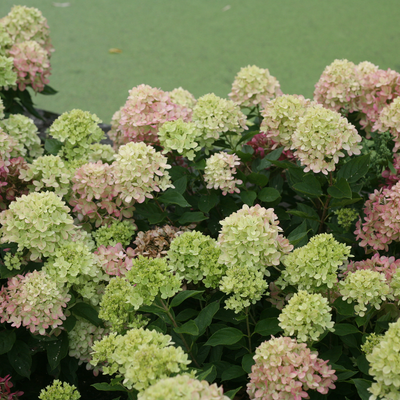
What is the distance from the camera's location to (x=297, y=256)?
1392 millimetres

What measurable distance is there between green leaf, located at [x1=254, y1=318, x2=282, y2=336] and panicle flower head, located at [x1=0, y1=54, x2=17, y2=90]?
142 cm

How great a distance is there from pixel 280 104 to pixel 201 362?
0.89 meters

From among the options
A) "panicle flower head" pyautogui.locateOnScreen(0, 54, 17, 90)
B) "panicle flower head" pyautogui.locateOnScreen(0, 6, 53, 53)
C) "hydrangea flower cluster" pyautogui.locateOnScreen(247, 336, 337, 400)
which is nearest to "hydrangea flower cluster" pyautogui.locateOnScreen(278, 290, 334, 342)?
"hydrangea flower cluster" pyautogui.locateOnScreen(247, 336, 337, 400)

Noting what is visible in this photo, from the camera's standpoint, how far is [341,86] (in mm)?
1980

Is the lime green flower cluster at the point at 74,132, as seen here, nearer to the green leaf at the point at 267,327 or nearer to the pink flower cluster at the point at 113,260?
the pink flower cluster at the point at 113,260

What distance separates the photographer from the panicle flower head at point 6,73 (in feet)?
6.99

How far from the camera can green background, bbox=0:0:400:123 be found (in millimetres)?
3568

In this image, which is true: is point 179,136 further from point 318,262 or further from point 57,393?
point 57,393

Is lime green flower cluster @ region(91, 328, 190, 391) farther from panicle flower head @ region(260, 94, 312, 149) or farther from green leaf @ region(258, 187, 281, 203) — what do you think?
panicle flower head @ region(260, 94, 312, 149)

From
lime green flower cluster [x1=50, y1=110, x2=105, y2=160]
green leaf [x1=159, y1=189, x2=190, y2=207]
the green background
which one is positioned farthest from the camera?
the green background

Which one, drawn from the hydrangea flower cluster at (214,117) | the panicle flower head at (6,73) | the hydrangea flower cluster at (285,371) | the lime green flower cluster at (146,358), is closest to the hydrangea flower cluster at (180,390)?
the lime green flower cluster at (146,358)

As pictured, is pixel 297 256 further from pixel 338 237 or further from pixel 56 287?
pixel 56 287

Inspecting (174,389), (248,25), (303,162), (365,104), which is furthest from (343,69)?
(248,25)

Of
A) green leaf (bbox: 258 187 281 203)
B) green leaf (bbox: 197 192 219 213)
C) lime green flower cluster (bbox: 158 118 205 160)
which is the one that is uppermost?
lime green flower cluster (bbox: 158 118 205 160)
